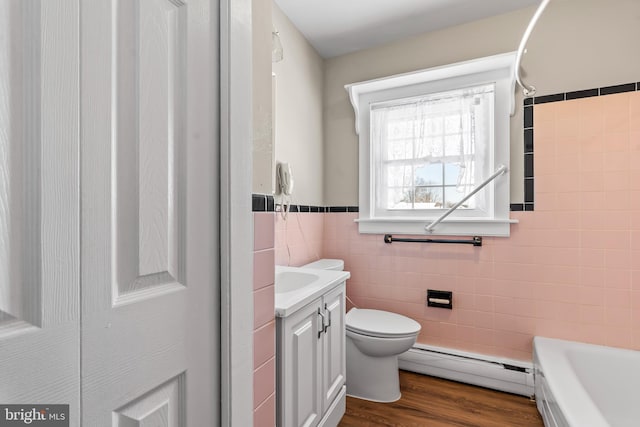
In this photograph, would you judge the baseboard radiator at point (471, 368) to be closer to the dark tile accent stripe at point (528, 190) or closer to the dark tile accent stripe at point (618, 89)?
the dark tile accent stripe at point (528, 190)

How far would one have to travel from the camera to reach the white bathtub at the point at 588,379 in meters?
1.42

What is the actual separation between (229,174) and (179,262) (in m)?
0.25

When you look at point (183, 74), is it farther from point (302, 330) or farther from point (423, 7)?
point (423, 7)

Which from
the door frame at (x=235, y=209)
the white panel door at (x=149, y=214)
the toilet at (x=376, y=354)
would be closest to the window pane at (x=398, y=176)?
the toilet at (x=376, y=354)

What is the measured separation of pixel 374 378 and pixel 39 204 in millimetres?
1938

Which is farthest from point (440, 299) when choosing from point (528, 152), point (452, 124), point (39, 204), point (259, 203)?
point (39, 204)

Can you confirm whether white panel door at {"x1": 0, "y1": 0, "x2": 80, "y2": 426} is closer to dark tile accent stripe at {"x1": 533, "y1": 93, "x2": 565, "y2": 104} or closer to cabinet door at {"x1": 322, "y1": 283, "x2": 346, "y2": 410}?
cabinet door at {"x1": 322, "y1": 283, "x2": 346, "y2": 410}

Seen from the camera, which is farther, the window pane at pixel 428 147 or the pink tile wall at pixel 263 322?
the window pane at pixel 428 147

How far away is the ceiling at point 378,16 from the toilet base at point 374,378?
87.3 inches

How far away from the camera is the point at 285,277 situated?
1.69 meters

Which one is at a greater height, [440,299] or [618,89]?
[618,89]

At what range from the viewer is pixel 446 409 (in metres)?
1.80

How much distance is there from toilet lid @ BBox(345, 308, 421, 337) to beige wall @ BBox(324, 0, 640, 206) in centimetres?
90

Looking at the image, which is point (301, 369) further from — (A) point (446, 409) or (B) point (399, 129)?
(B) point (399, 129)
